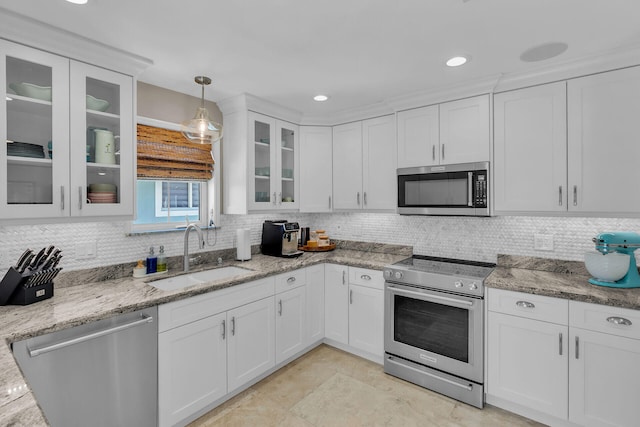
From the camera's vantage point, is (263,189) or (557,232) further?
(263,189)

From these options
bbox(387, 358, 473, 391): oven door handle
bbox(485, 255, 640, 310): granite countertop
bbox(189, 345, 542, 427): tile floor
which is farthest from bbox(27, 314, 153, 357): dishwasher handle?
bbox(485, 255, 640, 310): granite countertop

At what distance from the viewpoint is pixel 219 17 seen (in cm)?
167

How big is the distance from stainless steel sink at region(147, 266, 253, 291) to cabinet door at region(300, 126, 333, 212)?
3.44 feet

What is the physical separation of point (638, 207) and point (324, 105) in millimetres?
2533

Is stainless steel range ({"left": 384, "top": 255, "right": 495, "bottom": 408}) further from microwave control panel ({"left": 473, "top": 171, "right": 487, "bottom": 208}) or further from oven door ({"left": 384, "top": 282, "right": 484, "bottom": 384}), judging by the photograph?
microwave control panel ({"left": 473, "top": 171, "right": 487, "bottom": 208})

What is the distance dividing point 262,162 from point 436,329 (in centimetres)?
215

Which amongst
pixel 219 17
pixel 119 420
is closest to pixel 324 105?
pixel 219 17

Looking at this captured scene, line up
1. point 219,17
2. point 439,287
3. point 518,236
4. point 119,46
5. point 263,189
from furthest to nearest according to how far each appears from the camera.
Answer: point 263,189
point 518,236
point 439,287
point 119,46
point 219,17

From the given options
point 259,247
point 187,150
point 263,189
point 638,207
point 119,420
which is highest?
point 187,150

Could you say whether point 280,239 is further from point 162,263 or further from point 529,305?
point 529,305

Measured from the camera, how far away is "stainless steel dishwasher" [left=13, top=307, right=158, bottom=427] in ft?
4.93

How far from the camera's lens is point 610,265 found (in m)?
2.05

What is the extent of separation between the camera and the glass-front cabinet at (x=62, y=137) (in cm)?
170

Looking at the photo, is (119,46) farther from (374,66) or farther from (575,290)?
(575,290)
